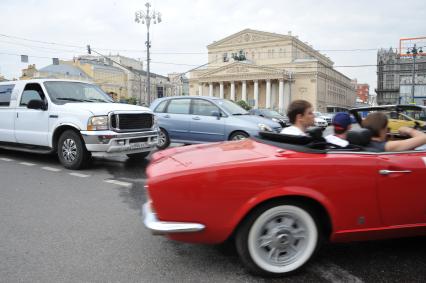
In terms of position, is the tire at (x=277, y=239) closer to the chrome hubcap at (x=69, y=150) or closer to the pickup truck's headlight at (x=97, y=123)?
the pickup truck's headlight at (x=97, y=123)

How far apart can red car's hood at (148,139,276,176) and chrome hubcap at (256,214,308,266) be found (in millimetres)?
520

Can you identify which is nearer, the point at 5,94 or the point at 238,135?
the point at 5,94

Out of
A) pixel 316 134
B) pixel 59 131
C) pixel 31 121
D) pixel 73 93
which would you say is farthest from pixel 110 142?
pixel 316 134

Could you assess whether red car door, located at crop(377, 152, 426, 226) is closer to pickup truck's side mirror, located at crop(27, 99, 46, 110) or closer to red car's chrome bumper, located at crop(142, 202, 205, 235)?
red car's chrome bumper, located at crop(142, 202, 205, 235)

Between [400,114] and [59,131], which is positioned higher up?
[400,114]

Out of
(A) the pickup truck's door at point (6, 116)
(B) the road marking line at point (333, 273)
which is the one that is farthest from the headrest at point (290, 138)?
(A) the pickup truck's door at point (6, 116)

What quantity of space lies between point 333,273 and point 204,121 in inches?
277

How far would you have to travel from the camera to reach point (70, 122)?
6754 mm

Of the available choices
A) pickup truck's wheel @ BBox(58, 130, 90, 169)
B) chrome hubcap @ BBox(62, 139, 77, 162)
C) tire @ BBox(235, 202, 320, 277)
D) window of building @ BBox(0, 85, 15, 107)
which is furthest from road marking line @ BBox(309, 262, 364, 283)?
window of building @ BBox(0, 85, 15, 107)

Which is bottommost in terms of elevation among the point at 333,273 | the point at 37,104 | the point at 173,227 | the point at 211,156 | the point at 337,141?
the point at 333,273

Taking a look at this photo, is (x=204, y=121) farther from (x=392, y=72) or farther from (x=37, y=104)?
(x=392, y=72)

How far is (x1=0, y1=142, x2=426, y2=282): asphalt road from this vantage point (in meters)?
2.75

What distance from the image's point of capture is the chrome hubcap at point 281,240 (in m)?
2.66

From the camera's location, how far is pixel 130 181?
19.8 ft
